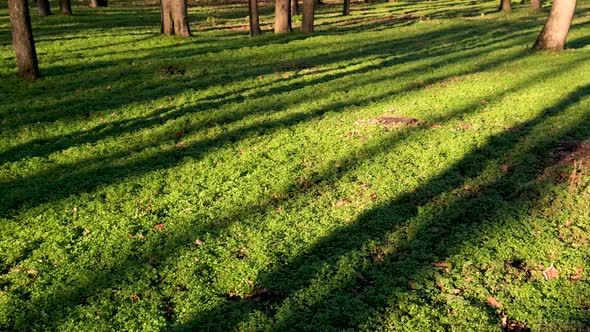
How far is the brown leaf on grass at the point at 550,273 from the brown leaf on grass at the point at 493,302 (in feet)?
2.49

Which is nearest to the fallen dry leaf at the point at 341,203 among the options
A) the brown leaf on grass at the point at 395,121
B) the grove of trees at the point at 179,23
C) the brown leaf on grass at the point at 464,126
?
the brown leaf on grass at the point at 395,121

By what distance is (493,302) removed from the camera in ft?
16.4

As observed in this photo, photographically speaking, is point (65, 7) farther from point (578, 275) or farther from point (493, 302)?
point (578, 275)

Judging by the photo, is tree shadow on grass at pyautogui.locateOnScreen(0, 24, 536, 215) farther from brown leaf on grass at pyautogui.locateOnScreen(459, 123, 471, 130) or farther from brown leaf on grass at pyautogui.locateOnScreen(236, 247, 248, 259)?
brown leaf on grass at pyautogui.locateOnScreen(236, 247, 248, 259)

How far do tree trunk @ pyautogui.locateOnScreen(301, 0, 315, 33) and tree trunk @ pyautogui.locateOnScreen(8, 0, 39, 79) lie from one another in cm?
1377

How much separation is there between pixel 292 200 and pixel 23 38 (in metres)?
10.5

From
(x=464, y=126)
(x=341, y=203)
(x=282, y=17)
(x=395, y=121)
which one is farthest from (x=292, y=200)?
(x=282, y=17)

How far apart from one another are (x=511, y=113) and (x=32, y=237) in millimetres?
9441

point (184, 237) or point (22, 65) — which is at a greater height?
point (22, 65)

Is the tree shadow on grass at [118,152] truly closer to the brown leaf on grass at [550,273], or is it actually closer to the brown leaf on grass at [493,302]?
the brown leaf on grass at [493,302]

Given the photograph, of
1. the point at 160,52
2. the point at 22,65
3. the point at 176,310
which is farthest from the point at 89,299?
the point at 160,52

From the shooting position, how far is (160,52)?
62.1 ft

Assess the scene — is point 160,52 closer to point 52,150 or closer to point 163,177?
point 52,150

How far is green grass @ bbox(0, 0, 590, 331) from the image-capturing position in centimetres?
500
